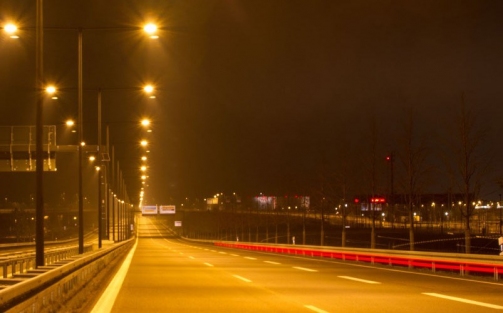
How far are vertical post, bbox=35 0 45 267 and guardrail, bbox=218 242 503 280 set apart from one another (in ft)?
48.7

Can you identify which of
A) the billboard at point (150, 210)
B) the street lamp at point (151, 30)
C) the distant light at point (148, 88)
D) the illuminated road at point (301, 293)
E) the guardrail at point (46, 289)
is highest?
the street lamp at point (151, 30)

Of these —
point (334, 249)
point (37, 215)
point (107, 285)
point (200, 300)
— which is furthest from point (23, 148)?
point (200, 300)

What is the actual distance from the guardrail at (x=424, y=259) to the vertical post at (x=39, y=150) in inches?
584

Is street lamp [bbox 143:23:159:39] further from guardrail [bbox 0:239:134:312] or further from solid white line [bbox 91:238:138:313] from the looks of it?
solid white line [bbox 91:238:138:313]

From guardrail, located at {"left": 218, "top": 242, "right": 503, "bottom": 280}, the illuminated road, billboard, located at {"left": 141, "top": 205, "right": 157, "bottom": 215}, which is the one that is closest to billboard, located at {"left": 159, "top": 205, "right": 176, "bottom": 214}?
billboard, located at {"left": 141, "top": 205, "right": 157, "bottom": 215}

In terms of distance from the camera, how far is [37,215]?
18.5 meters

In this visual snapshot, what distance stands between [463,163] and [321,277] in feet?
44.3

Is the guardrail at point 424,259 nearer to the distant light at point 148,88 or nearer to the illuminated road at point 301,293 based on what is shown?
the illuminated road at point 301,293

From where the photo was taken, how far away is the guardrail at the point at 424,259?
26.0m

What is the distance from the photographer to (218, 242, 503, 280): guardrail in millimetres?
26011

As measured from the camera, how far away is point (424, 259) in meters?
30.9

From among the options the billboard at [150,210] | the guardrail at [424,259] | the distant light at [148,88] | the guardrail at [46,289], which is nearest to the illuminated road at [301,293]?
the guardrail at [46,289]

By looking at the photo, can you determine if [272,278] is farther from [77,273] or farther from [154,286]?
[77,273]

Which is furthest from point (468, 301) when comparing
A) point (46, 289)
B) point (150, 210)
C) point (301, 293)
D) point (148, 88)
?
point (150, 210)
